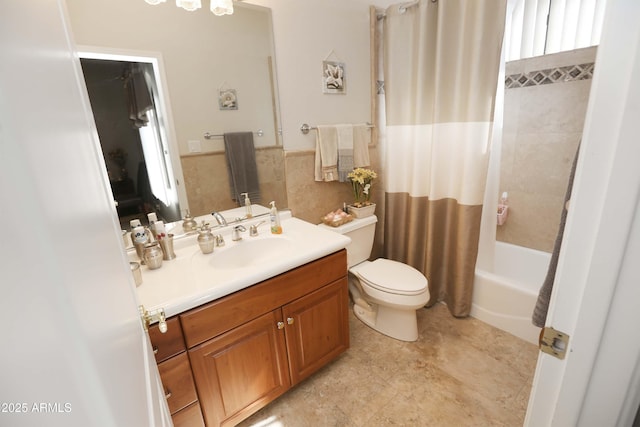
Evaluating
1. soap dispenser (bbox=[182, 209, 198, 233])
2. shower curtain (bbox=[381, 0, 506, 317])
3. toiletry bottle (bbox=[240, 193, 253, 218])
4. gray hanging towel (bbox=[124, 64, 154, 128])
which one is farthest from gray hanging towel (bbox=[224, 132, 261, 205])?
shower curtain (bbox=[381, 0, 506, 317])

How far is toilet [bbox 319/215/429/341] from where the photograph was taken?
170 centimetres

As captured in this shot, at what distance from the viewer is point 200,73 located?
1393 mm

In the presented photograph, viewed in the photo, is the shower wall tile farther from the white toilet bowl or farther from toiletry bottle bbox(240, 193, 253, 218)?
toiletry bottle bbox(240, 193, 253, 218)

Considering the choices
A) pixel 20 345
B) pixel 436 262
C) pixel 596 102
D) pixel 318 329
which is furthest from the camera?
pixel 436 262

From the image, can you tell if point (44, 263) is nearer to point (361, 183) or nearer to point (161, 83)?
point (161, 83)

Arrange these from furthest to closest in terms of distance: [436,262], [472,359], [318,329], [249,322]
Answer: [436,262]
[472,359]
[318,329]
[249,322]

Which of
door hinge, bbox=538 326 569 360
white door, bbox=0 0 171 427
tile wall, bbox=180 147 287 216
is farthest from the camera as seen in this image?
tile wall, bbox=180 147 287 216

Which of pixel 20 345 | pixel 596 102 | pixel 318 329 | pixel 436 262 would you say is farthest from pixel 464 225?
pixel 20 345

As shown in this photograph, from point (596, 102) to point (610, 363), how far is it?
1.41ft

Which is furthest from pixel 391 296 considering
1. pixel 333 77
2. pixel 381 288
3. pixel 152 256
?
pixel 333 77

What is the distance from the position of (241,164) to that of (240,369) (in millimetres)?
1029

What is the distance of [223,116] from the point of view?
1.50 metres

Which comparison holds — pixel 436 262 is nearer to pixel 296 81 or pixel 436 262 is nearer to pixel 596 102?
pixel 296 81

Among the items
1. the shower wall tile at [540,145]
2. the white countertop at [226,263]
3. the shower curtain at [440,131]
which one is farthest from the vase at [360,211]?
the shower wall tile at [540,145]
